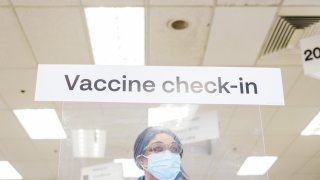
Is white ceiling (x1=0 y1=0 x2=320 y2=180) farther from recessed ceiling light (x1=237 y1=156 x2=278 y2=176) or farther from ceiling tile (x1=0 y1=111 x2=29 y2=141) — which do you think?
recessed ceiling light (x1=237 y1=156 x2=278 y2=176)

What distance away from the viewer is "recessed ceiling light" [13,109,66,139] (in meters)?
5.04

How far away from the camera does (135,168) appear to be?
3.90ft

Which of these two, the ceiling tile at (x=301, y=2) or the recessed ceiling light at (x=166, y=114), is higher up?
the ceiling tile at (x=301, y=2)

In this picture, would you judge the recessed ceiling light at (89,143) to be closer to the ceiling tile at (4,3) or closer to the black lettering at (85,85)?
the black lettering at (85,85)

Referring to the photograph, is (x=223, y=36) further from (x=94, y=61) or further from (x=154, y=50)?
(x=94, y=61)

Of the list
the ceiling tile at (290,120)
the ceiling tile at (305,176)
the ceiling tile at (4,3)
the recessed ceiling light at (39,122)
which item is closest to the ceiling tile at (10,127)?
the recessed ceiling light at (39,122)

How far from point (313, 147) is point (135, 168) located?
5.71m

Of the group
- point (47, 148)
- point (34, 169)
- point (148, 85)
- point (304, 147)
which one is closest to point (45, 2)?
point (148, 85)

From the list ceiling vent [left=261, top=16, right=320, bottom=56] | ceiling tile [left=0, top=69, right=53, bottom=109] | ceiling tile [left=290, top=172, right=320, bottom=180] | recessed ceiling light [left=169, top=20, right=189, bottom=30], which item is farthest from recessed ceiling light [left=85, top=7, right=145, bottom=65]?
ceiling tile [left=290, top=172, right=320, bottom=180]

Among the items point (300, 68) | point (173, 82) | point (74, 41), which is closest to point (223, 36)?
point (300, 68)

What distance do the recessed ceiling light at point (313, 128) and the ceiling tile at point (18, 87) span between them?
3.40 metres

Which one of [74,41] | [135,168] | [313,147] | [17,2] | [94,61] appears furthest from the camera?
[313,147]

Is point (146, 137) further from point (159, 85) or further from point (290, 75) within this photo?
point (290, 75)

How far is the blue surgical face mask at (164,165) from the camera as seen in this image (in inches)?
46.3
